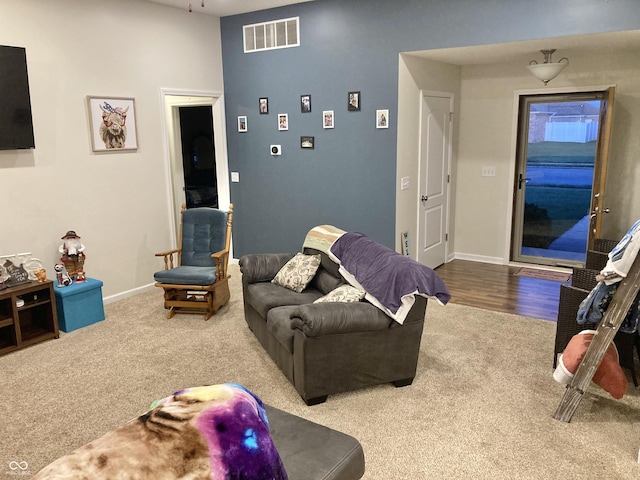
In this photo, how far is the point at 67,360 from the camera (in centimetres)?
395

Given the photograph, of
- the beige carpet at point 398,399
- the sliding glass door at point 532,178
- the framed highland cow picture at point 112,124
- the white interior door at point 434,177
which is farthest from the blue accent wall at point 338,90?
the beige carpet at point 398,399

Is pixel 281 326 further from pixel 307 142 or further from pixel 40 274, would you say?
pixel 307 142

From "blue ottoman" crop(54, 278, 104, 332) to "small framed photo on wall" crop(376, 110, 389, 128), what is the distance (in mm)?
3052

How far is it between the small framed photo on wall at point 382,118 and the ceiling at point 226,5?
4.67ft

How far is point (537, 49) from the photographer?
16.2 feet

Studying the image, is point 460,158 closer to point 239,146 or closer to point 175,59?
point 239,146

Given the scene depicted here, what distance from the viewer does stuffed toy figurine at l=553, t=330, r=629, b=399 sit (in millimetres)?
2938

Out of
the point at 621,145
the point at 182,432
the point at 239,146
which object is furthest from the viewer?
the point at 239,146

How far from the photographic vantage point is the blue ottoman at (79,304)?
444cm

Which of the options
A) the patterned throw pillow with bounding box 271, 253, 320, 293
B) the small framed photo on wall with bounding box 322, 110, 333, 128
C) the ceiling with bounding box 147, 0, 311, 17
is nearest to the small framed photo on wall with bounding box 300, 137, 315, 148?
the small framed photo on wall with bounding box 322, 110, 333, 128

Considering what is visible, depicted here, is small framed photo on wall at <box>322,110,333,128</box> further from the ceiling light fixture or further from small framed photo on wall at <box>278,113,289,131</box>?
the ceiling light fixture

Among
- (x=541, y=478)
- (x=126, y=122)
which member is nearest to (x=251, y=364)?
(x=541, y=478)

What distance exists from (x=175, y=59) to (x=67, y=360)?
332 centimetres

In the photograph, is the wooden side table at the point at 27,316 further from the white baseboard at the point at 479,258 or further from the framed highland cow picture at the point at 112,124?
the white baseboard at the point at 479,258
